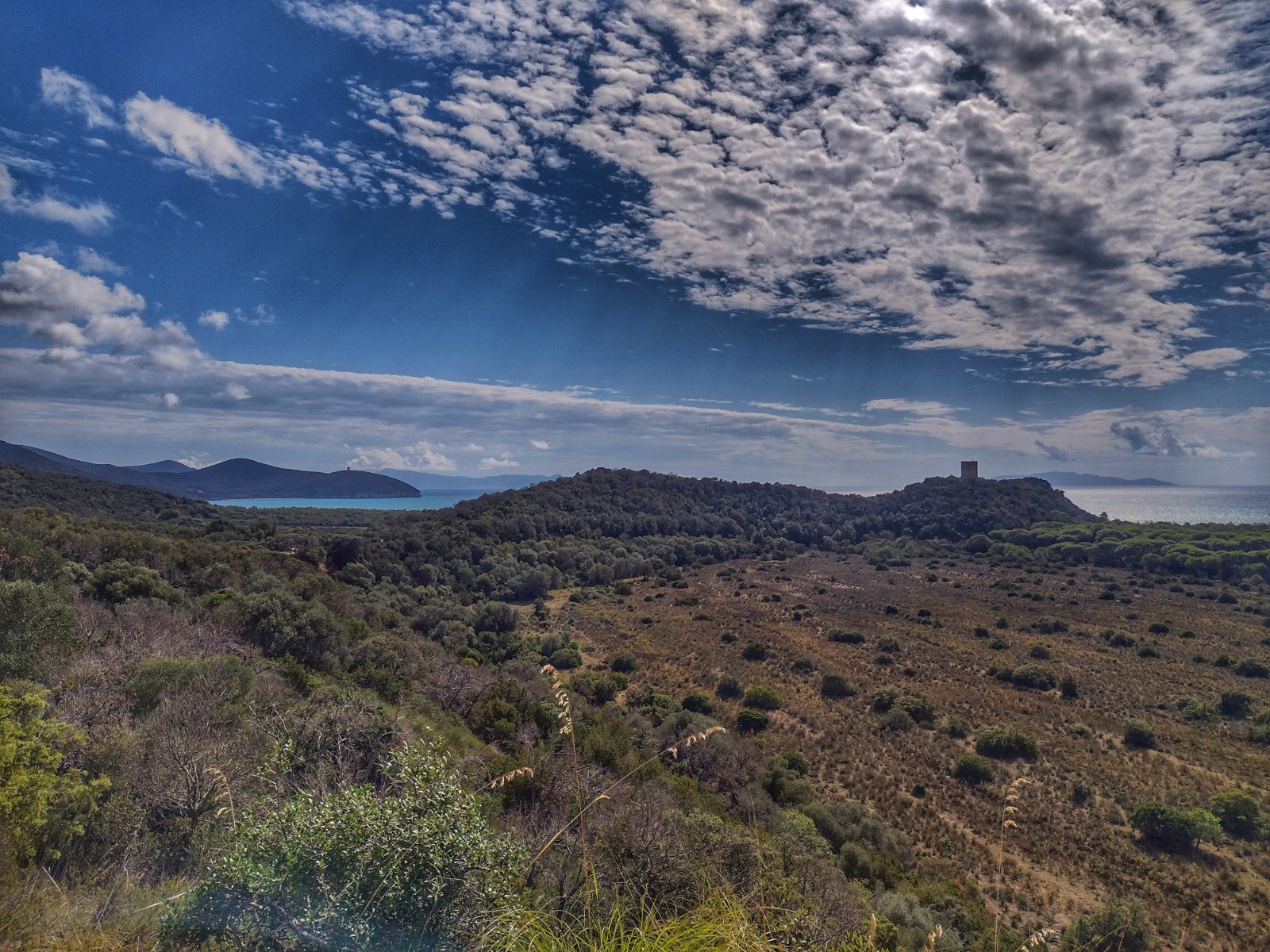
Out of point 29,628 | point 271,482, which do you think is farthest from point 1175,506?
point 271,482

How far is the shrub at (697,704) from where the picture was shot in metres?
22.4

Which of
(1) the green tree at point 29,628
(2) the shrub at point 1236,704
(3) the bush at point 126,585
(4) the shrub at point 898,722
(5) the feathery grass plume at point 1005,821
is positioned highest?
(5) the feathery grass plume at point 1005,821

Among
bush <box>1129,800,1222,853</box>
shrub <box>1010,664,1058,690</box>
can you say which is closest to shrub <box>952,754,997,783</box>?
bush <box>1129,800,1222,853</box>

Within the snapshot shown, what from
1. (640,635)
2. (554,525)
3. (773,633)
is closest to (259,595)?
(640,635)

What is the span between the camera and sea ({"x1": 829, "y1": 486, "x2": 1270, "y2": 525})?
71188 millimetres

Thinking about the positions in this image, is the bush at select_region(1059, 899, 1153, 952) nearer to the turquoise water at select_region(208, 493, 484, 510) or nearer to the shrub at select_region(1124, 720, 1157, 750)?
the shrub at select_region(1124, 720, 1157, 750)

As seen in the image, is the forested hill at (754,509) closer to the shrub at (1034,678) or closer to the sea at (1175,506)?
the sea at (1175,506)

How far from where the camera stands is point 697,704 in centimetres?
2252

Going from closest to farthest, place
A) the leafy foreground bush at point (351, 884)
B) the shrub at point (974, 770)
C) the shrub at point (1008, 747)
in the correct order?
1. the leafy foreground bush at point (351, 884)
2. the shrub at point (974, 770)
3. the shrub at point (1008, 747)

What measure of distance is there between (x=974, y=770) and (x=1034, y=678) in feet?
37.1

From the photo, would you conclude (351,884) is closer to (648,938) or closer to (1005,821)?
(648,938)

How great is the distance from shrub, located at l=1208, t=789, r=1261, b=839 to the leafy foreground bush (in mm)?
19914

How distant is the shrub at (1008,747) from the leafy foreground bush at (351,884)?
70.7 ft

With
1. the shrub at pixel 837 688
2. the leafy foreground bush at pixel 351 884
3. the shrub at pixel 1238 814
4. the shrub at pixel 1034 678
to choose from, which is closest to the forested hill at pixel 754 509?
the shrub at pixel 837 688
